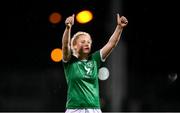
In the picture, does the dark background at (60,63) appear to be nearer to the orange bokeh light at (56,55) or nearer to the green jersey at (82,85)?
the orange bokeh light at (56,55)

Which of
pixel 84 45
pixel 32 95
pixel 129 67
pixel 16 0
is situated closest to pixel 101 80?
pixel 129 67

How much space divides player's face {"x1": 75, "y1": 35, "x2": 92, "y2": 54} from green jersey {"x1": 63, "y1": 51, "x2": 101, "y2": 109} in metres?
0.11

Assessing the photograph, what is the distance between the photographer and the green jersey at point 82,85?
4.97 metres

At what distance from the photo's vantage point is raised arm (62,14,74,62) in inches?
191

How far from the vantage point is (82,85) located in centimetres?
498

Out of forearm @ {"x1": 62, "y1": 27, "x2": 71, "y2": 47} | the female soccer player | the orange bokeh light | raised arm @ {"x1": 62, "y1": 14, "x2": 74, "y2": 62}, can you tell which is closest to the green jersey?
the female soccer player

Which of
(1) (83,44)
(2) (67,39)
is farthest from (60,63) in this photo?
(2) (67,39)

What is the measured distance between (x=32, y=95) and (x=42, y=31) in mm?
896

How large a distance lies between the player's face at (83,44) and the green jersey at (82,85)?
11 cm

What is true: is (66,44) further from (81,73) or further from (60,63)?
(60,63)

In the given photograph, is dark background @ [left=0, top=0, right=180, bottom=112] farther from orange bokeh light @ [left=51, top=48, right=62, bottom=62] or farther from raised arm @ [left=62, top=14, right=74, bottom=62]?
raised arm @ [left=62, top=14, right=74, bottom=62]

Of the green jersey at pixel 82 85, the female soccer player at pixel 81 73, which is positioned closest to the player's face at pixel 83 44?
the female soccer player at pixel 81 73

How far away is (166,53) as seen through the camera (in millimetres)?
8359

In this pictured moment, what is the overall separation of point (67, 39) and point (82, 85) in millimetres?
406
